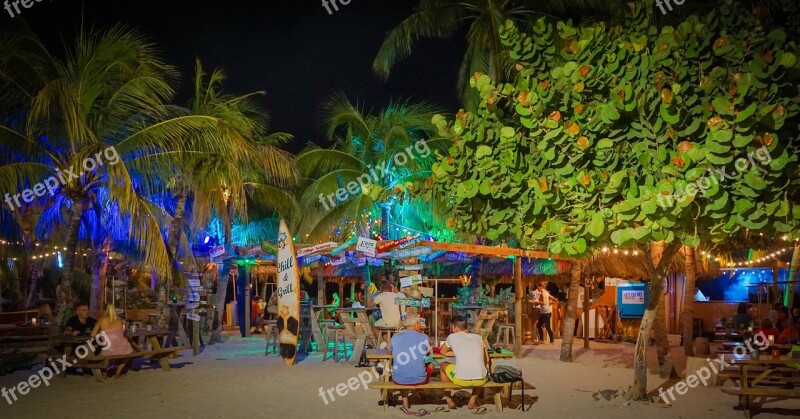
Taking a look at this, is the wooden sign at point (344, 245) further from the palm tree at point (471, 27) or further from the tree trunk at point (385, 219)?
the tree trunk at point (385, 219)

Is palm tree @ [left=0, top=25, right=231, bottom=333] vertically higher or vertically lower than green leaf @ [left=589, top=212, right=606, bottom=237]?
higher

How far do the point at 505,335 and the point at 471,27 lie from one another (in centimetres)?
766

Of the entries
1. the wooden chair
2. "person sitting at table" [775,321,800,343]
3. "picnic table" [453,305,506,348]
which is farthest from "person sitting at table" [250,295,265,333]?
"person sitting at table" [775,321,800,343]

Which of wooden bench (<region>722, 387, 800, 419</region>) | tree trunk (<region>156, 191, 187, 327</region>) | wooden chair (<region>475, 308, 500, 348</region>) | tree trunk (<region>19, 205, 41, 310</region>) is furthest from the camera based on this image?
tree trunk (<region>19, 205, 41, 310</region>)

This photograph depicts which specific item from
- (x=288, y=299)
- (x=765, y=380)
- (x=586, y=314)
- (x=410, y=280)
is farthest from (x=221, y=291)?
(x=765, y=380)

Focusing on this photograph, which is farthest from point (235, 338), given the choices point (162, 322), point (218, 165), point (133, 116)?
point (133, 116)

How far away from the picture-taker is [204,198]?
17.6 m

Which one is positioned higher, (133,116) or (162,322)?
(133,116)

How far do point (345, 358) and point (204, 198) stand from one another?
5.97m

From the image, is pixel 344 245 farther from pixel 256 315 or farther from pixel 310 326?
pixel 256 315

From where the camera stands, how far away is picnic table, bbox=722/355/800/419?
27.6ft

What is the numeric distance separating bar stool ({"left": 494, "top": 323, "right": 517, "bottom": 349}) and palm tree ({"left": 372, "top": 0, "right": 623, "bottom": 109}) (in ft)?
18.2

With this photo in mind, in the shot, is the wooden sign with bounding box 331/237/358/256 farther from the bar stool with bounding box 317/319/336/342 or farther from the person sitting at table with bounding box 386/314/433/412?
the person sitting at table with bounding box 386/314/433/412

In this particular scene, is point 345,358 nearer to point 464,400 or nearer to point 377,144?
point 464,400
